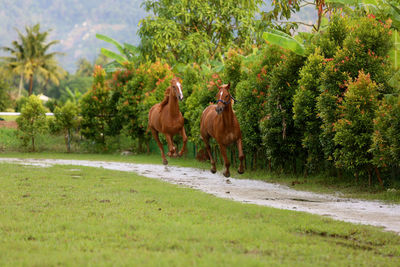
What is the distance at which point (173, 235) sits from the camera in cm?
639

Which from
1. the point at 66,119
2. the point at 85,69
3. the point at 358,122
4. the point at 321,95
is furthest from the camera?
the point at 85,69

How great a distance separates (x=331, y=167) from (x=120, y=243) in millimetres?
10437

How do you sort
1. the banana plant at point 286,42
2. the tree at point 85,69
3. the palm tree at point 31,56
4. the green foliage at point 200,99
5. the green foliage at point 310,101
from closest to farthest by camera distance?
the green foliage at point 310,101, the banana plant at point 286,42, the green foliage at point 200,99, the palm tree at point 31,56, the tree at point 85,69

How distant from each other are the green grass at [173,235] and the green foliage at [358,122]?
3.88m

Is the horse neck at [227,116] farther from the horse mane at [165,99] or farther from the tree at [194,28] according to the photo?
the tree at [194,28]

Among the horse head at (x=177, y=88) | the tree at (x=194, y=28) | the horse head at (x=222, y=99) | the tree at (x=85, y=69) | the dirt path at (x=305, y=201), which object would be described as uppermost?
the tree at (x=85, y=69)

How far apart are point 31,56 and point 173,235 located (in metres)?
69.4

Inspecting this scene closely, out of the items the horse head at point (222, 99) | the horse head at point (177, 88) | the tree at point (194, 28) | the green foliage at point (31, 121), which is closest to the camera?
the horse head at point (222, 99)

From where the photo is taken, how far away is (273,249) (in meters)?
5.77

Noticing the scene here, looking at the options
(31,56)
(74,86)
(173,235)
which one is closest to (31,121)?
(173,235)

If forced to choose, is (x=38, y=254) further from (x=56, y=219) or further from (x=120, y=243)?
(x=56, y=219)

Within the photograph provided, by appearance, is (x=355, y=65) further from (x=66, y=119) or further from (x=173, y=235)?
(x=66, y=119)

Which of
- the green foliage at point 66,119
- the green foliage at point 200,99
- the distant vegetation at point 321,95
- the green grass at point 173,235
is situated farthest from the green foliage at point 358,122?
the green foliage at point 66,119

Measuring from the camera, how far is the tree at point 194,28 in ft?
125
